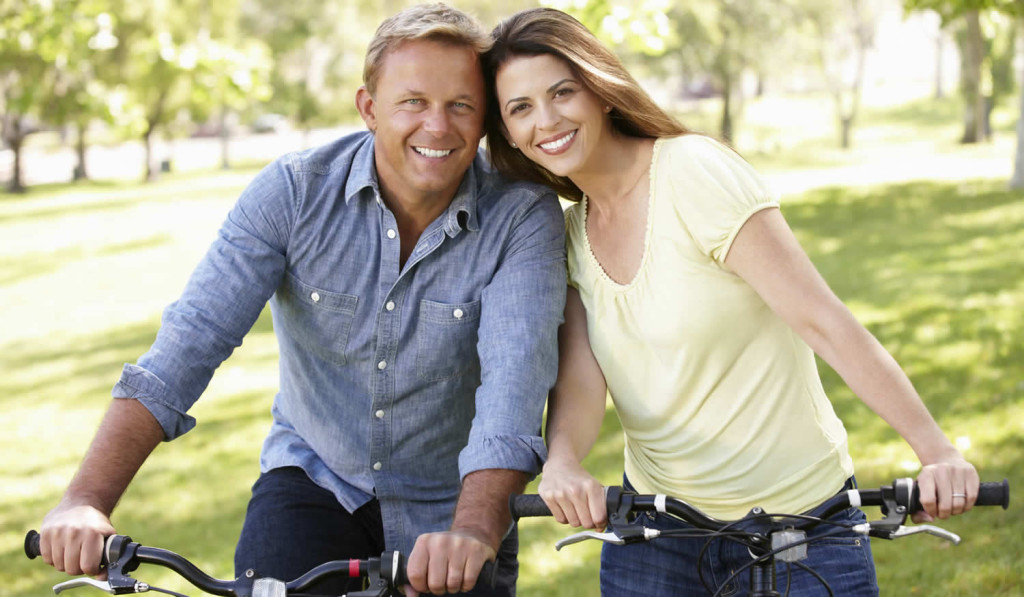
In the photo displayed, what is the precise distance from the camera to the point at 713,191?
3.03m

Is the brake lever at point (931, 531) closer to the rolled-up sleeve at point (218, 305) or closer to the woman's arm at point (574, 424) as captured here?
the woman's arm at point (574, 424)

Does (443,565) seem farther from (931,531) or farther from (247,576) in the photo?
(931,531)

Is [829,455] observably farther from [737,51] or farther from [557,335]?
[737,51]

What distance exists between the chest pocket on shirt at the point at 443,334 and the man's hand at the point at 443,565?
93cm

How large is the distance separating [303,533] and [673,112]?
195 cm

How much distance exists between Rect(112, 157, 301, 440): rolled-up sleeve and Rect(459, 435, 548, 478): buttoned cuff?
803 mm

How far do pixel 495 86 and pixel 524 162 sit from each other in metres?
0.33

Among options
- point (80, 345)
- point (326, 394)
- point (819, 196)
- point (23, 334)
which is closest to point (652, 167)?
point (326, 394)

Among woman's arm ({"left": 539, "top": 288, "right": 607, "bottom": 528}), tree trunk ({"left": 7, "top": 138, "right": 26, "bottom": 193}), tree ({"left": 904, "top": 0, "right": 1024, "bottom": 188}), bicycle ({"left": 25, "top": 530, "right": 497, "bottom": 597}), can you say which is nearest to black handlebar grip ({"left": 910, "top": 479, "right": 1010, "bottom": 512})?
woman's arm ({"left": 539, "top": 288, "right": 607, "bottom": 528})

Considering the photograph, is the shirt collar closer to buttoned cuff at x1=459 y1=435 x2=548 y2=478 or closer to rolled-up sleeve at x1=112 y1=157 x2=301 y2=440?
rolled-up sleeve at x1=112 y1=157 x2=301 y2=440

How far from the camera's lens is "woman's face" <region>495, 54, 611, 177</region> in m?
3.27

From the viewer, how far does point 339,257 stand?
354 centimetres

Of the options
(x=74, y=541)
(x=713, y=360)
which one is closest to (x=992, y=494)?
(x=713, y=360)

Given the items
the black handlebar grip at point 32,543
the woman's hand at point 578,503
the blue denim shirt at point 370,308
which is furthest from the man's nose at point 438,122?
the black handlebar grip at point 32,543
